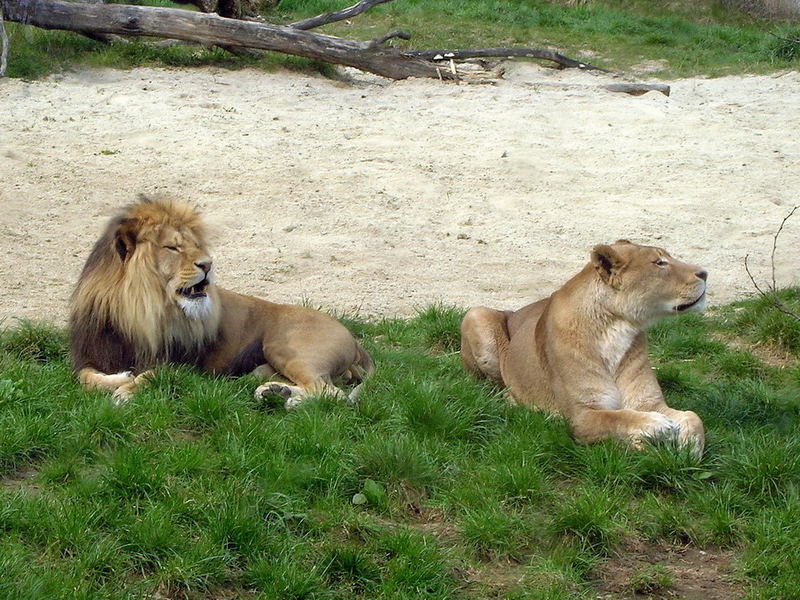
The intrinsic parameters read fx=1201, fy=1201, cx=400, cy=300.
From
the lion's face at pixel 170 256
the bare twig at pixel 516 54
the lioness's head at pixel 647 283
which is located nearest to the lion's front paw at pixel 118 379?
the lion's face at pixel 170 256

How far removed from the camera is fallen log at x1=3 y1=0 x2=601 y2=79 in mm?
13109

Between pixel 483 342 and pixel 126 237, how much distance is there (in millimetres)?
2171

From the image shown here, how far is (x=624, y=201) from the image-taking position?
11.5 meters

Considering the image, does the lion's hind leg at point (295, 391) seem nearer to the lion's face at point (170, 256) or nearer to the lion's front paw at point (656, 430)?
the lion's face at point (170, 256)

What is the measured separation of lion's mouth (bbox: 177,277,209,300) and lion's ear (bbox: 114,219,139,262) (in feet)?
1.20

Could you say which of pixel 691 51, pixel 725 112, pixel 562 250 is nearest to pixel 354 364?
pixel 562 250

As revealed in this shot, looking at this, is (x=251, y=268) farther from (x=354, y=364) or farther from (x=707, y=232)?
(x=707, y=232)

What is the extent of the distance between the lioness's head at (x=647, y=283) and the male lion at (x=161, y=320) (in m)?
1.56

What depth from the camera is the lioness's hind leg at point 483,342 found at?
712 cm

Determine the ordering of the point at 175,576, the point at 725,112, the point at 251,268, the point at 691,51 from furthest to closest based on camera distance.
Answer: the point at 691,51
the point at 725,112
the point at 251,268
the point at 175,576

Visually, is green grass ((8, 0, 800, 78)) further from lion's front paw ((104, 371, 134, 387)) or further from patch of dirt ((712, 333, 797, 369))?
lion's front paw ((104, 371, 134, 387))

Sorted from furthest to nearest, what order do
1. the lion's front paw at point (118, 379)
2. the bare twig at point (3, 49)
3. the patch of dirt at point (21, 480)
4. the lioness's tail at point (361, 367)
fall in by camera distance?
the bare twig at point (3, 49) → the lioness's tail at point (361, 367) → the lion's front paw at point (118, 379) → the patch of dirt at point (21, 480)

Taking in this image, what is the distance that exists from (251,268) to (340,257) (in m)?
0.78

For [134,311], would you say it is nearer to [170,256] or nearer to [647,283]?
[170,256]
